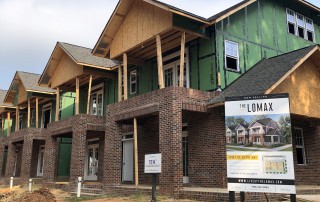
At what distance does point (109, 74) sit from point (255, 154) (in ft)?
56.7

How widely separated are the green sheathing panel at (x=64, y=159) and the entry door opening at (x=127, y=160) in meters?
10.4

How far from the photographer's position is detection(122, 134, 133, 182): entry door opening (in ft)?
64.4

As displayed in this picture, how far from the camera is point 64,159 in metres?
28.8

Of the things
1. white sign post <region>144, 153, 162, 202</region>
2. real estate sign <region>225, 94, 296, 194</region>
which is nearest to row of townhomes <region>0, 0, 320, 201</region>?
white sign post <region>144, 153, 162, 202</region>

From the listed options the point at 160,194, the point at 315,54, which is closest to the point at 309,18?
the point at 315,54

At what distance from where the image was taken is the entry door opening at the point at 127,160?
19625 mm

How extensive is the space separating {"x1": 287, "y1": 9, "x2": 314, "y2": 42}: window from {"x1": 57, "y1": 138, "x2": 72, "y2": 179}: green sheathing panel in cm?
1941

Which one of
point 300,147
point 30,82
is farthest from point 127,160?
point 30,82

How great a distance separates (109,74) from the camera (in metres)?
23.4

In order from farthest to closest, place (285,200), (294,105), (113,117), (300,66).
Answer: (113,117) < (300,66) < (294,105) < (285,200)

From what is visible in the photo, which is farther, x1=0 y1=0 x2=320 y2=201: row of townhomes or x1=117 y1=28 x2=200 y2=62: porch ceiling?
x1=117 y1=28 x2=200 y2=62: porch ceiling

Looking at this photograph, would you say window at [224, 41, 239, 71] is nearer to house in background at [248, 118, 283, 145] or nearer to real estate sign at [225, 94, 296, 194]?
real estate sign at [225, 94, 296, 194]

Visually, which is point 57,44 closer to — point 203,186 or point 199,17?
point 199,17

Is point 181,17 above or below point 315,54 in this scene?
above
